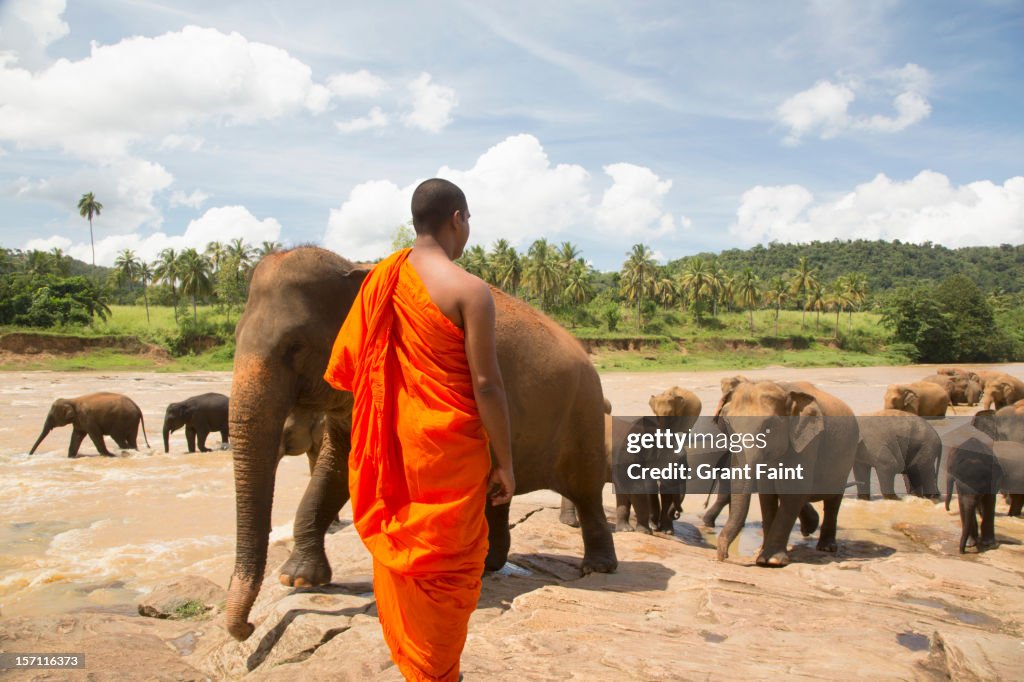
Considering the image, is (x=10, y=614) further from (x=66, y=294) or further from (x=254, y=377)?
(x=66, y=294)

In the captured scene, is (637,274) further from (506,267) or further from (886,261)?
(886,261)

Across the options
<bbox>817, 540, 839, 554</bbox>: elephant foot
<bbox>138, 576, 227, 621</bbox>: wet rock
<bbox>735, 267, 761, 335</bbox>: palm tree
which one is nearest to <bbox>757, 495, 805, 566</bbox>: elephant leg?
<bbox>817, 540, 839, 554</bbox>: elephant foot

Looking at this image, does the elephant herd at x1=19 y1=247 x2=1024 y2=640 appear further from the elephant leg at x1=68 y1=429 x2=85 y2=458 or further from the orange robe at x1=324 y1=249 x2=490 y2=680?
the elephant leg at x1=68 y1=429 x2=85 y2=458

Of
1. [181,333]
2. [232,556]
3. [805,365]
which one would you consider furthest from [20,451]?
[805,365]

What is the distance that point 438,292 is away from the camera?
302 centimetres

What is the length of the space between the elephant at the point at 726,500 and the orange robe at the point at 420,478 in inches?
228

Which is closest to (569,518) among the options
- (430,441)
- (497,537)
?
(497,537)

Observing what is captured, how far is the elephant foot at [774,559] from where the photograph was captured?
754cm

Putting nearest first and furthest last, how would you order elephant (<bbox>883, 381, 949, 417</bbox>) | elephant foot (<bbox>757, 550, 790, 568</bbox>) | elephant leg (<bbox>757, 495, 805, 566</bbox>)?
elephant foot (<bbox>757, 550, 790, 568</bbox>) < elephant leg (<bbox>757, 495, 805, 566</bbox>) < elephant (<bbox>883, 381, 949, 417</bbox>)

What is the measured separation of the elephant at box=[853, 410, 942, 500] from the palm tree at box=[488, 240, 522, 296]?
6304 cm

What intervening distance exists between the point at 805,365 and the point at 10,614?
2395 inches

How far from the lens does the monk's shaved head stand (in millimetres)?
3193

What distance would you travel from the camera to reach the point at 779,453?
787 centimetres

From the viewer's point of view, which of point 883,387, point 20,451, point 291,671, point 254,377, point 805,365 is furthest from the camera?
point 805,365
